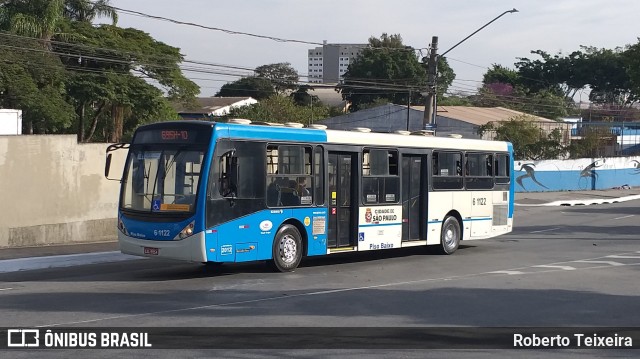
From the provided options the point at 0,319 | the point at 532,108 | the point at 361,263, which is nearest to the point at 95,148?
the point at 361,263

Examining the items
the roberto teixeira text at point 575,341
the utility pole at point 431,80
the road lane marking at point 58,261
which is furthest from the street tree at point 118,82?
the roberto teixeira text at point 575,341

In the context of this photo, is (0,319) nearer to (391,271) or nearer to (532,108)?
(391,271)

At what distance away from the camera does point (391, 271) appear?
16.9 meters

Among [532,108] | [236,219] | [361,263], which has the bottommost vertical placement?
[361,263]

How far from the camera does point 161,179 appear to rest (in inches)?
592

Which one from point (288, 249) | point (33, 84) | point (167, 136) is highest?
point (33, 84)

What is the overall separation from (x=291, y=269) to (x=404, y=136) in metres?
4.82

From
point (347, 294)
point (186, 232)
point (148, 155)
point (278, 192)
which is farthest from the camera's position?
point (278, 192)

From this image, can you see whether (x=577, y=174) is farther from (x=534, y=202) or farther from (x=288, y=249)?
(x=288, y=249)

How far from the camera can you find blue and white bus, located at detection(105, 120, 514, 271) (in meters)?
14.6

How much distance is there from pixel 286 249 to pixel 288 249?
0.06 meters

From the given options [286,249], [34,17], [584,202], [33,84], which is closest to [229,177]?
[286,249]

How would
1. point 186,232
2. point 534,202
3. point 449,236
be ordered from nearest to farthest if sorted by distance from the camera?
point 186,232, point 449,236, point 534,202

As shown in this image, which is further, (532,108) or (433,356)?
(532,108)
